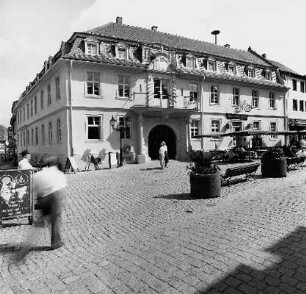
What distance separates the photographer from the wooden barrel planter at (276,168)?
1195cm

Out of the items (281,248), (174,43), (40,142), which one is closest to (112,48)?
(174,43)

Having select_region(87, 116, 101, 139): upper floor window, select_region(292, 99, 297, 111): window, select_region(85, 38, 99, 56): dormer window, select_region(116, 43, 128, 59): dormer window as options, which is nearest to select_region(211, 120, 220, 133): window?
select_region(116, 43, 128, 59): dormer window

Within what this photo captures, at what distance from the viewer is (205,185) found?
8617 mm

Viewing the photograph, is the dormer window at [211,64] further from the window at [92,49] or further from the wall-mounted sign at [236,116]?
the window at [92,49]

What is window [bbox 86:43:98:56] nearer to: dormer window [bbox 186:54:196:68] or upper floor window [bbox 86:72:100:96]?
upper floor window [bbox 86:72:100:96]

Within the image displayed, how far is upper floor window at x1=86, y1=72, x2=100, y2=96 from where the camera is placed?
1986 centimetres

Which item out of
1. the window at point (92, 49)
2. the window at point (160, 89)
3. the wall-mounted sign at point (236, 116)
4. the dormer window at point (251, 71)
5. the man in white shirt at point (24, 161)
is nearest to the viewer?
the man in white shirt at point (24, 161)

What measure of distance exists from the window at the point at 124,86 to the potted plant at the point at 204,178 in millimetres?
13485

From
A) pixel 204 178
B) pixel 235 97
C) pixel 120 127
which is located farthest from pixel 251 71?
pixel 204 178

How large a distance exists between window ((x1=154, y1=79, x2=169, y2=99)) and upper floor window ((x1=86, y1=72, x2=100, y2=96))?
4725mm

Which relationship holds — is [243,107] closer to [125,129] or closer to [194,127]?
[194,127]

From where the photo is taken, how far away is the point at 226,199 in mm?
8406

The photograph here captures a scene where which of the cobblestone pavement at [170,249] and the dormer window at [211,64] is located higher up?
the dormer window at [211,64]

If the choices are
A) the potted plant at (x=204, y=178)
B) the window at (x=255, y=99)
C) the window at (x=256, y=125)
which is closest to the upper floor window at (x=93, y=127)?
the potted plant at (x=204, y=178)
